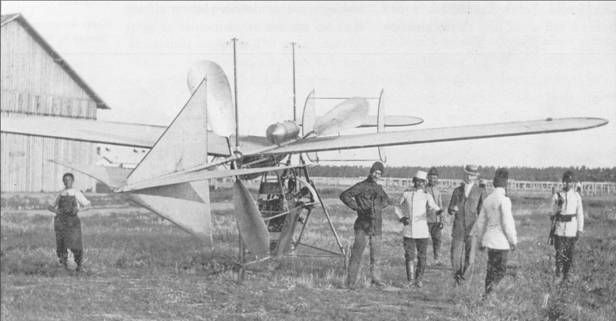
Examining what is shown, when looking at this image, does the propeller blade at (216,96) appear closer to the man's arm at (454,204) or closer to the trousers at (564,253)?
the man's arm at (454,204)

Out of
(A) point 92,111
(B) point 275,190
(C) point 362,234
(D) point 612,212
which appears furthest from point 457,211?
(A) point 92,111

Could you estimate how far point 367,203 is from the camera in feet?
33.2

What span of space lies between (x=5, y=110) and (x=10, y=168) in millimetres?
3394

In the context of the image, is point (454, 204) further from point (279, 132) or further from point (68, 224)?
Result: point (68, 224)

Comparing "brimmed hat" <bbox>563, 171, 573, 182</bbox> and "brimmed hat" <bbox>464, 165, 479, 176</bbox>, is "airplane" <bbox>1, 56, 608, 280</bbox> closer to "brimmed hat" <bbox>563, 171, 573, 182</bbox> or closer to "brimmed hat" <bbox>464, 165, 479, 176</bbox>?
"brimmed hat" <bbox>464, 165, 479, 176</bbox>

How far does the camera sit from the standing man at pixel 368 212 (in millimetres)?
10039

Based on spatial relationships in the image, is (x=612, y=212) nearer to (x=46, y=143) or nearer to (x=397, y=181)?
(x=397, y=181)

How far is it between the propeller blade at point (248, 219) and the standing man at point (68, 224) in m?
3.10

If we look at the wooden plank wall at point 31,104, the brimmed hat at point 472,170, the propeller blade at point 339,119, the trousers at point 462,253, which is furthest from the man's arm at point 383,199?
the wooden plank wall at point 31,104

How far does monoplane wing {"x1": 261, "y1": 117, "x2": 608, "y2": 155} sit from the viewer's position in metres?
8.25

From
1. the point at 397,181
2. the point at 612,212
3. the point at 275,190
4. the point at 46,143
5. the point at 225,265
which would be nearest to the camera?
the point at 275,190

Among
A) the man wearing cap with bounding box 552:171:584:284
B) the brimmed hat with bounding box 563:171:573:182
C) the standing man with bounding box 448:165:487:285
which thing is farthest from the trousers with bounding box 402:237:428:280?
the brimmed hat with bounding box 563:171:573:182

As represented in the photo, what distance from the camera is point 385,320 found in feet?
24.3

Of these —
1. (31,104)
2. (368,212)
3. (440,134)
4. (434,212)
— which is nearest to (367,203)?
(368,212)
